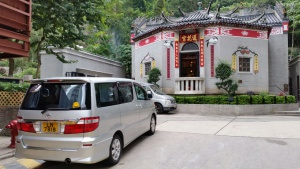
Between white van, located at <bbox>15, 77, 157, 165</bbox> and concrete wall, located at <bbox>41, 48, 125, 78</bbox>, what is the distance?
34.1 ft

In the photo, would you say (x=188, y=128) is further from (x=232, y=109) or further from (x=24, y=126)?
(x=24, y=126)

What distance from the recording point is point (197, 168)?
4.80 meters

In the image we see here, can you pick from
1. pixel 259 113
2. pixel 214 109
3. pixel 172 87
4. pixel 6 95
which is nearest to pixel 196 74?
pixel 172 87

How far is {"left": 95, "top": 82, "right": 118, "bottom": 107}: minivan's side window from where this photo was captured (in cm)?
477

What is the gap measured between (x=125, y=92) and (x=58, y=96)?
67.7 inches

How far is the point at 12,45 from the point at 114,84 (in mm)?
2914

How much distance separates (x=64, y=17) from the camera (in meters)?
8.43

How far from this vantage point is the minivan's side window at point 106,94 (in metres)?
4.77

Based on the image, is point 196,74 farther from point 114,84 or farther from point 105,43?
point 105,43

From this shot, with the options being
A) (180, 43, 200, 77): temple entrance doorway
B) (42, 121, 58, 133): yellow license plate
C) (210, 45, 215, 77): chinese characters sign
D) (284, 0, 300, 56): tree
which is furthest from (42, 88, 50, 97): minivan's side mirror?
(284, 0, 300, 56): tree

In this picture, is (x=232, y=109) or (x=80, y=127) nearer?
(x=80, y=127)

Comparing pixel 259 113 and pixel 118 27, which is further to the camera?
pixel 118 27

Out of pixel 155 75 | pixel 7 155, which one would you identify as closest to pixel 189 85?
pixel 155 75

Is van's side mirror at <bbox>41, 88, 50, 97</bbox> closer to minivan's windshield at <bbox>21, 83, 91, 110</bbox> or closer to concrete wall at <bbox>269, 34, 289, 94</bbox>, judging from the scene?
minivan's windshield at <bbox>21, 83, 91, 110</bbox>
